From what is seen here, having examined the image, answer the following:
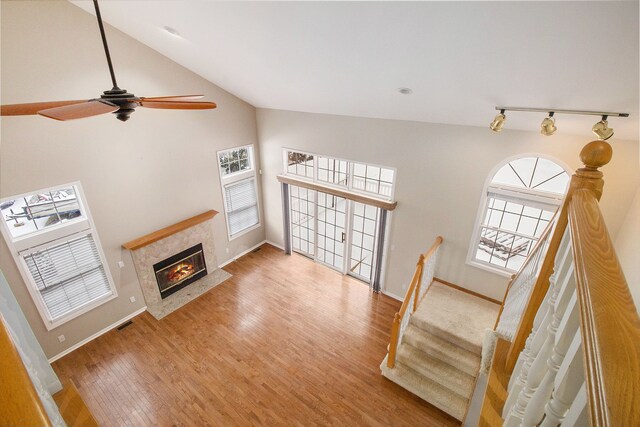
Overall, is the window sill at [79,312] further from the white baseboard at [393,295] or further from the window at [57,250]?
the white baseboard at [393,295]

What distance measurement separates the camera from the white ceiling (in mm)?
2260

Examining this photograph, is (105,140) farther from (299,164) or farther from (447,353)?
(447,353)

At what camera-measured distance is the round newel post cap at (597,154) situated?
1364 mm

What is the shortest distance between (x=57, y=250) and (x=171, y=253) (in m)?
1.76

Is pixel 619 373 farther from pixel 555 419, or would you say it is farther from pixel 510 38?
pixel 510 38

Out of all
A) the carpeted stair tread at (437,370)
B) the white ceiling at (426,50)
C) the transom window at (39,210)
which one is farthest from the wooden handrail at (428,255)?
the transom window at (39,210)

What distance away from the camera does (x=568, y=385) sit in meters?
0.76

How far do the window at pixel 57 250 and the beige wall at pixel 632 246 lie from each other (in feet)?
22.2

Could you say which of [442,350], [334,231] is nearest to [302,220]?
[334,231]

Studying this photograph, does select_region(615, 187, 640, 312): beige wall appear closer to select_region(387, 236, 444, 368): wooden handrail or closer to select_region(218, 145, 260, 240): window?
select_region(387, 236, 444, 368): wooden handrail

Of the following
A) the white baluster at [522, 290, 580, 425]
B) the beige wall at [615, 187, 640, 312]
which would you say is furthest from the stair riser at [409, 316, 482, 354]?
the white baluster at [522, 290, 580, 425]

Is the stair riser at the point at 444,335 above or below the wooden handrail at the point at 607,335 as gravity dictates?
below

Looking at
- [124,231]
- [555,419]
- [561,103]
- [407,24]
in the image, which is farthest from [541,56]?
[124,231]

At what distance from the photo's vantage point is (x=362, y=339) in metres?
5.24
